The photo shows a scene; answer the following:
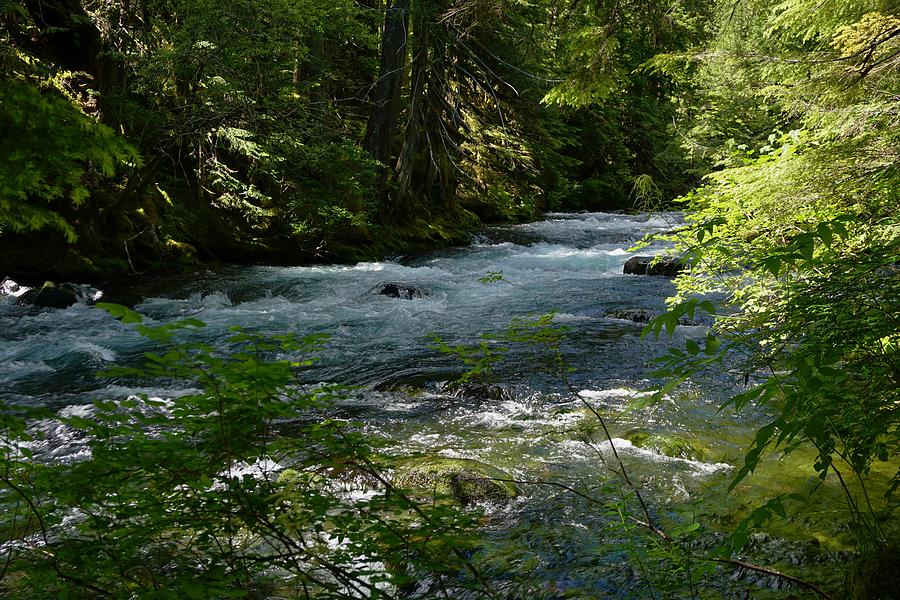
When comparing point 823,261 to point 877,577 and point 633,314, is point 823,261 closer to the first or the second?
point 877,577

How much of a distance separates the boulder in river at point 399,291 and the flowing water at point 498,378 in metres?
0.11

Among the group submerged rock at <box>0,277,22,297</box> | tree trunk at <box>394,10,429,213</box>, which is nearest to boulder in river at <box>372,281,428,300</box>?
submerged rock at <box>0,277,22,297</box>

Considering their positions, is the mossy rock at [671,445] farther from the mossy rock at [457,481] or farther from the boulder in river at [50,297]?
the boulder in river at [50,297]

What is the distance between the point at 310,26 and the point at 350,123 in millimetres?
6779

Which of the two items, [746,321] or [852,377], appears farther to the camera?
[746,321]

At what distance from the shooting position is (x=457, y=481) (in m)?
4.23

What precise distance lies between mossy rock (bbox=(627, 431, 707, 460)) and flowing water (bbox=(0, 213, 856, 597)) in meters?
0.02

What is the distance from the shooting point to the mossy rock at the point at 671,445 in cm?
481

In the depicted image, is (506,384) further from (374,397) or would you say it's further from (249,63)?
(249,63)

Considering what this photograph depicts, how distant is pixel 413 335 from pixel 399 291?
7.54ft

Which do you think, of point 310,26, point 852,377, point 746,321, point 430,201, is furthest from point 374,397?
point 430,201

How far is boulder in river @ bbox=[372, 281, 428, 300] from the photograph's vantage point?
1098 centimetres

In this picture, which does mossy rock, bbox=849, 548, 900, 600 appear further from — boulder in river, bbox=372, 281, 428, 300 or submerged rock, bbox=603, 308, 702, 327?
boulder in river, bbox=372, 281, 428, 300

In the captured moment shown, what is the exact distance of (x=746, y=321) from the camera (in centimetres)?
468
